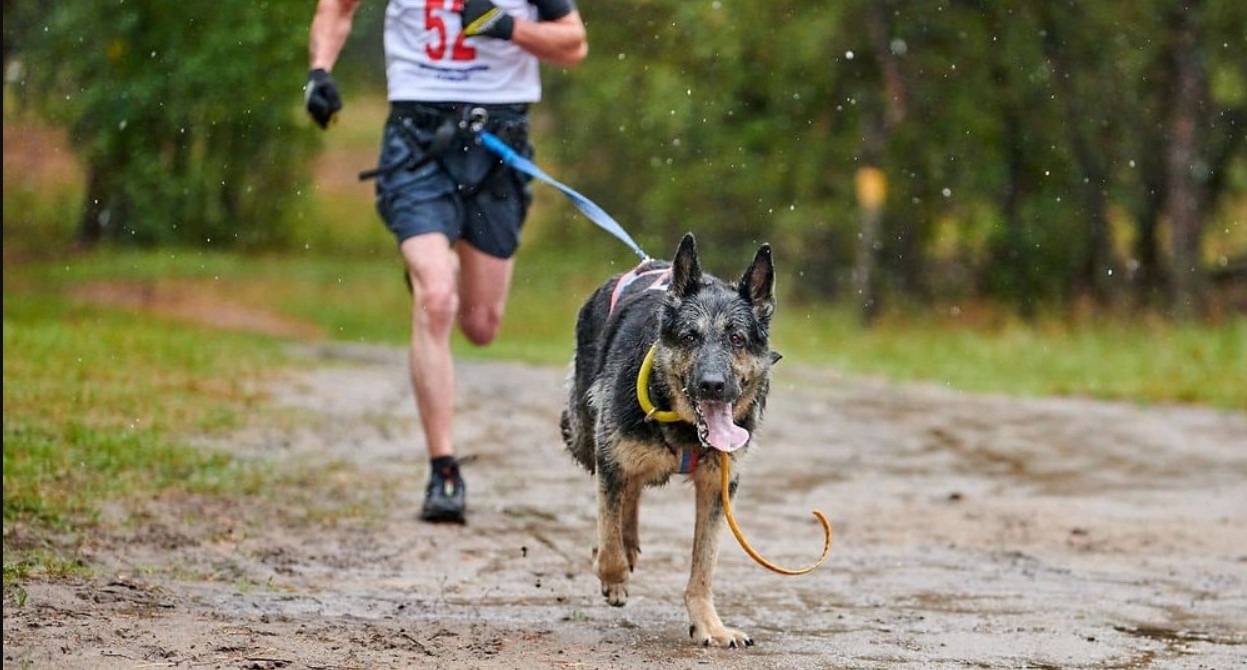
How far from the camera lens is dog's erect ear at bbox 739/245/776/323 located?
5621 millimetres

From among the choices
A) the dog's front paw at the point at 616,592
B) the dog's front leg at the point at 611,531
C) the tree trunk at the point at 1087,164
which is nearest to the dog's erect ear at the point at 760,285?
the dog's front leg at the point at 611,531

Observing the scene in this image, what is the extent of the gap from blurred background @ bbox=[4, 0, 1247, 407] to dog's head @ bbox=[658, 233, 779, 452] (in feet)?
40.9

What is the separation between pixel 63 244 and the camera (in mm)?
27938

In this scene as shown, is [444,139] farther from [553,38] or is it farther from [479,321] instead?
[479,321]

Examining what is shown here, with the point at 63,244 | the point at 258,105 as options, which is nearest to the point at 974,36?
the point at 258,105

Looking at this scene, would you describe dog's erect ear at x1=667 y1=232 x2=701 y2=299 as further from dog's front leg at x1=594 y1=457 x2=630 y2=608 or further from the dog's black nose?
dog's front leg at x1=594 y1=457 x2=630 y2=608

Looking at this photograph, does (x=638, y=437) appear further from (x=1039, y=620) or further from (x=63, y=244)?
(x=63, y=244)

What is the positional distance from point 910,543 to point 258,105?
58.9 feet

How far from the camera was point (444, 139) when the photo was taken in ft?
25.0

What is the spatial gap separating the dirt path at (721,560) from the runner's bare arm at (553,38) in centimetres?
209

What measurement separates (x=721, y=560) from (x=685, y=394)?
81.2 inches

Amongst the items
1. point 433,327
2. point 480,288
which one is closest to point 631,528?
point 433,327

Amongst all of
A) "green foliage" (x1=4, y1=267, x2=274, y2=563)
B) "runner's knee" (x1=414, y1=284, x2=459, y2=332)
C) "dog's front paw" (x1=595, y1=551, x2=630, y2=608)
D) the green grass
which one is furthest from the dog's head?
the green grass

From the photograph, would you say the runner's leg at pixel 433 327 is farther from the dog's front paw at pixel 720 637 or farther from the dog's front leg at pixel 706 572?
the dog's front paw at pixel 720 637
